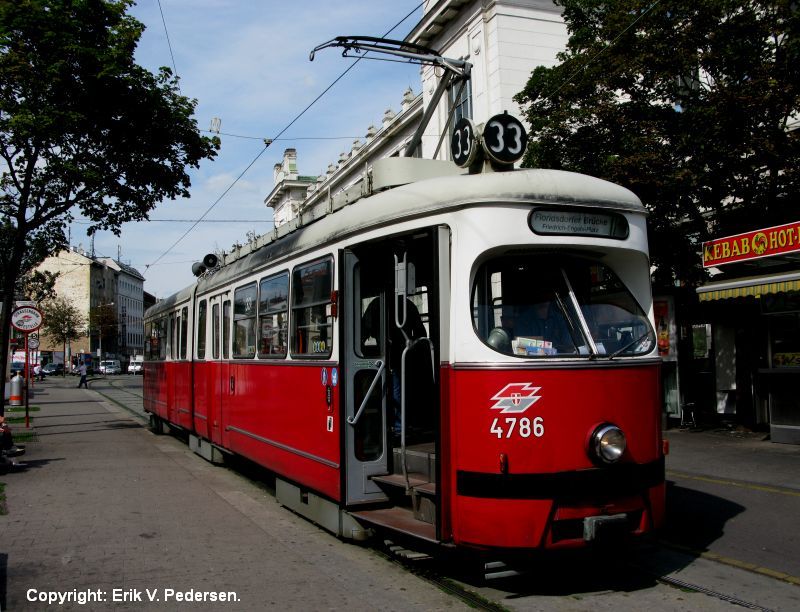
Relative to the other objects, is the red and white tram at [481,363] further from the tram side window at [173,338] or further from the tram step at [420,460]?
the tram side window at [173,338]

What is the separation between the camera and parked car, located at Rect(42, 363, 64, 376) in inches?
3214

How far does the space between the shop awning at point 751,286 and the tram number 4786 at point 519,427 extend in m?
9.22

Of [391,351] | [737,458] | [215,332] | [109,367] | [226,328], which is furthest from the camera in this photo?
[109,367]

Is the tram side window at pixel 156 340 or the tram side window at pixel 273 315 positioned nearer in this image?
the tram side window at pixel 273 315

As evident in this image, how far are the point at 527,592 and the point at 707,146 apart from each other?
10.7 m

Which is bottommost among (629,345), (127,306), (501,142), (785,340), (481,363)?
(481,363)

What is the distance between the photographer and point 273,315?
900 cm

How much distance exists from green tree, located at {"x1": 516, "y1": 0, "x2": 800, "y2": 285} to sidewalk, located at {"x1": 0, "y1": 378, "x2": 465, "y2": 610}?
9.47 m

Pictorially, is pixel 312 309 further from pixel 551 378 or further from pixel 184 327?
pixel 184 327

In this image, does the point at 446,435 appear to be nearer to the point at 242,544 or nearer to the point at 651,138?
the point at 242,544

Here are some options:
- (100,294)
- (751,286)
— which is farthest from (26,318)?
(100,294)

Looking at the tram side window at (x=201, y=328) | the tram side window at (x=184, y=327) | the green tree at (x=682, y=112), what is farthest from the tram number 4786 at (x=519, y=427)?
the green tree at (x=682, y=112)

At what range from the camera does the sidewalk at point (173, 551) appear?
5766mm

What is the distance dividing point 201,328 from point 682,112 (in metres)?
9.71
